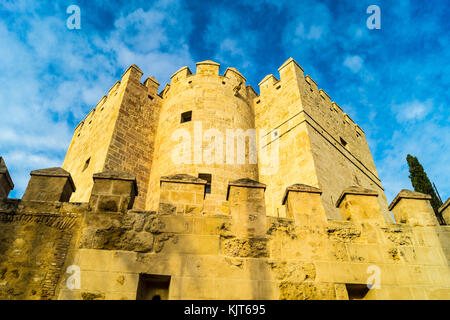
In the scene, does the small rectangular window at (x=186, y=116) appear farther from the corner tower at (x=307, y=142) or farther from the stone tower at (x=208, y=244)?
the stone tower at (x=208, y=244)

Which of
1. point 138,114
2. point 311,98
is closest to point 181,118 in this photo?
point 138,114

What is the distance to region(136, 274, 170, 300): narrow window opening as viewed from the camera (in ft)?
11.6

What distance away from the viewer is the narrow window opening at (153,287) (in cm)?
353

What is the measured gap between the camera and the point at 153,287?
12.0 ft

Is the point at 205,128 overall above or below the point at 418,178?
below

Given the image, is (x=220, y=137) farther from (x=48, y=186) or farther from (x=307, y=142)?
(x=48, y=186)

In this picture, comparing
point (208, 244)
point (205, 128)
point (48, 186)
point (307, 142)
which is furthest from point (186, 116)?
point (208, 244)

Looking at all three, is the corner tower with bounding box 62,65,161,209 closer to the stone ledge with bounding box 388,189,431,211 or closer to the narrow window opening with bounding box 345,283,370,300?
the narrow window opening with bounding box 345,283,370,300

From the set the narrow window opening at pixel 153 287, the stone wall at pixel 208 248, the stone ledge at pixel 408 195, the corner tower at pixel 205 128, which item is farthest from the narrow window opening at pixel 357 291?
the corner tower at pixel 205 128

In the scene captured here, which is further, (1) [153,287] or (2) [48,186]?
(2) [48,186]

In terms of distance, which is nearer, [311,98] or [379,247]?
[379,247]

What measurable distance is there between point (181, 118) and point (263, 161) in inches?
139
